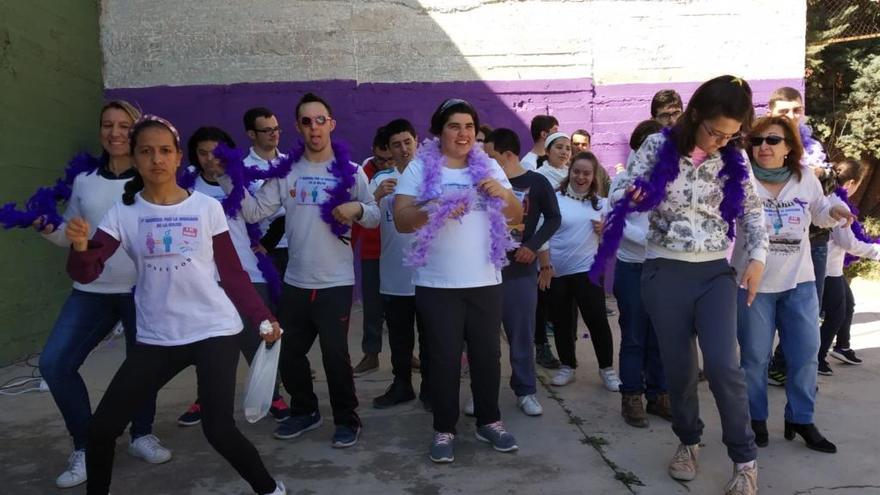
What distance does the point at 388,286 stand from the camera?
17.2 feet

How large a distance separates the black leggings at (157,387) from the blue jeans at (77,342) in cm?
55

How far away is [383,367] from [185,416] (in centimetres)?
180

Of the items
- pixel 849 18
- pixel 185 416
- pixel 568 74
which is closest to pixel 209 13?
pixel 568 74

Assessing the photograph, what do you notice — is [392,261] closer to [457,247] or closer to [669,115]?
[457,247]

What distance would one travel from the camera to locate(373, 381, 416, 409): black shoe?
5.02 metres

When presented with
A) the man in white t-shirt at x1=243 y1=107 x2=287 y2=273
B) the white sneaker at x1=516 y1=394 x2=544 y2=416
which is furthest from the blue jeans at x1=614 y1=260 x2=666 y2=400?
the man in white t-shirt at x1=243 y1=107 x2=287 y2=273

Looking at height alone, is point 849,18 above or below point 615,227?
above

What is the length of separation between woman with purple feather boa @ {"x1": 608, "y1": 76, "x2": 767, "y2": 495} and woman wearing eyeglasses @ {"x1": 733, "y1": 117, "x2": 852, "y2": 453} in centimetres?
47

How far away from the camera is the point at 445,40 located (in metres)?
8.56

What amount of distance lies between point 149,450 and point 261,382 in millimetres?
1075

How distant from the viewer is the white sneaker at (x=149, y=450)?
4.10 metres

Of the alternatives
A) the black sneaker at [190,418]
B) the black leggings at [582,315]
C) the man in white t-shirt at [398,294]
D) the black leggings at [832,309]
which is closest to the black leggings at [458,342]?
the man in white t-shirt at [398,294]

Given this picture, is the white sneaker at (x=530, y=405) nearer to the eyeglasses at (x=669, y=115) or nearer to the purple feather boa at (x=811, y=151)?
the eyeglasses at (x=669, y=115)

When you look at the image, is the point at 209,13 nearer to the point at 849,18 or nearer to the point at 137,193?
the point at 137,193
